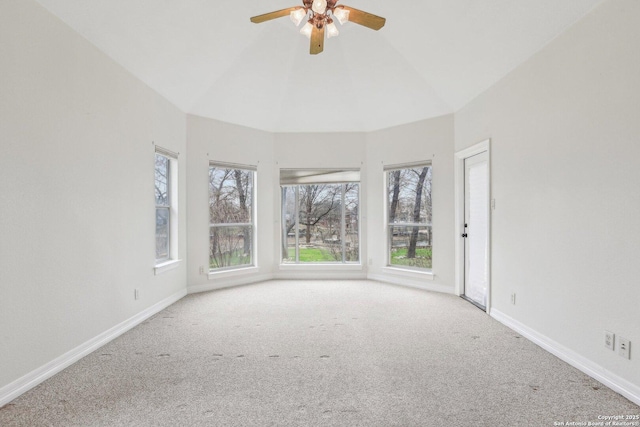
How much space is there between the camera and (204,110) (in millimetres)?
4801

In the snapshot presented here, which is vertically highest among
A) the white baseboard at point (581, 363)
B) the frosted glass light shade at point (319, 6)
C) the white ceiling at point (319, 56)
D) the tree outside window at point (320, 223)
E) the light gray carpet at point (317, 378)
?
the white ceiling at point (319, 56)

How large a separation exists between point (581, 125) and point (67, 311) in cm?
424

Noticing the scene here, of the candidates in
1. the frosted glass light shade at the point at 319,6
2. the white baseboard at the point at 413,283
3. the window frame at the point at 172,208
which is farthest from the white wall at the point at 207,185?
the frosted glass light shade at the point at 319,6

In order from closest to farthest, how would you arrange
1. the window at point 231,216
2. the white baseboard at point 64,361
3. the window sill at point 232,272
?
the white baseboard at point 64,361 < the window sill at point 232,272 < the window at point 231,216

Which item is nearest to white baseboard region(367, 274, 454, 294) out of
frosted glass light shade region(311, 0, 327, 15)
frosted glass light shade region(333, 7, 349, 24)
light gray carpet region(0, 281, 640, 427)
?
light gray carpet region(0, 281, 640, 427)

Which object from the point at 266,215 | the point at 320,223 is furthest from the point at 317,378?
the point at 320,223

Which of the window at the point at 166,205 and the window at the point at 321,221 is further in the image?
the window at the point at 321,221

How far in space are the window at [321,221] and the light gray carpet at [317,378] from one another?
7.05ft

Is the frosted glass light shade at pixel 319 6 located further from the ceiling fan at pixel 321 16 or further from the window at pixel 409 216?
the window at pixel 409 216

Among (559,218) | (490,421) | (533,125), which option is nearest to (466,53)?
(533,125)

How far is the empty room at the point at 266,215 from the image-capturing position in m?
2.15

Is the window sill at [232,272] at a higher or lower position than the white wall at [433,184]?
lower

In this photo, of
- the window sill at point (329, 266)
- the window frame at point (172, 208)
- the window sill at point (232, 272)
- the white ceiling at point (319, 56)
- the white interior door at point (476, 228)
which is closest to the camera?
the white ceiling at point (319, 56)

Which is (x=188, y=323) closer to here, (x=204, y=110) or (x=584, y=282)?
(x=204, y=110)
